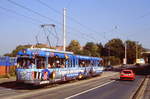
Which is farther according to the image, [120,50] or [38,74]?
[120,50]

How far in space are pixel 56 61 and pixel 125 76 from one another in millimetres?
12211

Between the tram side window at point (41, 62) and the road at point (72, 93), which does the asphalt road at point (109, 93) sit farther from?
the tram side window at point (41, 62)

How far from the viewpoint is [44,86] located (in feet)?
75.2

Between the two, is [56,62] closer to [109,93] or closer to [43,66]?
[43,66]

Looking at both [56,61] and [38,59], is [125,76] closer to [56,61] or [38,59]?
[56,61]

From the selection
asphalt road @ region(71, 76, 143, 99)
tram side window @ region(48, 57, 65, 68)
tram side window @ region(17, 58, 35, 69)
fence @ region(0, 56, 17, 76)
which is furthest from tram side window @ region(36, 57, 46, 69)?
fence @ region(0, 56, 17, 76)

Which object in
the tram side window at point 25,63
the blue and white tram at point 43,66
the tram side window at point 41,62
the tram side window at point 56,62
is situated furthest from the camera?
the tram side window at point 56,62

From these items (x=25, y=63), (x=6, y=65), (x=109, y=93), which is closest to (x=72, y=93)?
(x=109, y=93)

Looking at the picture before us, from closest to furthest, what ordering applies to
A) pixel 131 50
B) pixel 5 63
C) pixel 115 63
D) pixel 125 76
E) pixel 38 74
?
pixel 38 74 → pixel 125 76 → pixel 5 63 → pixel 115 63 → pixel 131 50

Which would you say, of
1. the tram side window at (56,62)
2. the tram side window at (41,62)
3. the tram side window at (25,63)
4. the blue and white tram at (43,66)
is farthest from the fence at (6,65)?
the tram side window at (41,62)

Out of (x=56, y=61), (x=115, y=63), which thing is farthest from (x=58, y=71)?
(x=115, y=63)

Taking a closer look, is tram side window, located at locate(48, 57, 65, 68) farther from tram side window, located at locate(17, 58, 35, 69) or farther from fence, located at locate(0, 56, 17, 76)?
fence, located at locate(0, 56, 17, 76)

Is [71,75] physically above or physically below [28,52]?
below

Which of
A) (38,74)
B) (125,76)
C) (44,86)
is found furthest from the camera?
(125,76)
